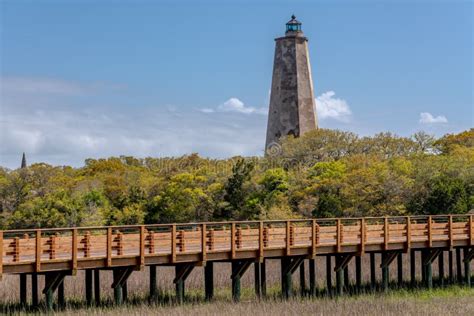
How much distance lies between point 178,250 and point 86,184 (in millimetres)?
55486

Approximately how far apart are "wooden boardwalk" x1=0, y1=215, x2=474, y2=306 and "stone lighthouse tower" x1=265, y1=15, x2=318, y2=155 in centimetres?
4453

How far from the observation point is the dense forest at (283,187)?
64625 mm

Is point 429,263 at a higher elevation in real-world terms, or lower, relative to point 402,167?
lower

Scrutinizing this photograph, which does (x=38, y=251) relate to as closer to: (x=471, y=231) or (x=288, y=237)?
(x=288, y=237)

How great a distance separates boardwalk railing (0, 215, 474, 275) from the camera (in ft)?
89.6

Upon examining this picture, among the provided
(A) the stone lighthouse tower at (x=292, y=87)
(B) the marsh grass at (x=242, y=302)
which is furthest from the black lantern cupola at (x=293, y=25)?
(B) the marsh grass at (x=242, y=302)

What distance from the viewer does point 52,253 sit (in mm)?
27484

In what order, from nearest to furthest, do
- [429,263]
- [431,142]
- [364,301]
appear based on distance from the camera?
[364,301], [429,263], [431,142]

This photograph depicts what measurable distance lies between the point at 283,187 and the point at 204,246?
3980 centimetres

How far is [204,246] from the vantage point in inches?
1224

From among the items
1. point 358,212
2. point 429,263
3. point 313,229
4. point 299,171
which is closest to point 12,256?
point 313,229

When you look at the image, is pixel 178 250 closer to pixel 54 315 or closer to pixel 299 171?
pixel 54 315

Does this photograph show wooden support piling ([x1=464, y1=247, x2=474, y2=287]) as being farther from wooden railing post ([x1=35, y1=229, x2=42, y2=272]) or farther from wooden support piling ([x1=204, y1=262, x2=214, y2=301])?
wooden railing post ([x1=35, y1=229, x2=42, y2=272])

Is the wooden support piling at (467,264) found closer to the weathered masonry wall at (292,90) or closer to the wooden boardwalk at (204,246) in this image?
the wooden boardwalk at (204,246)
